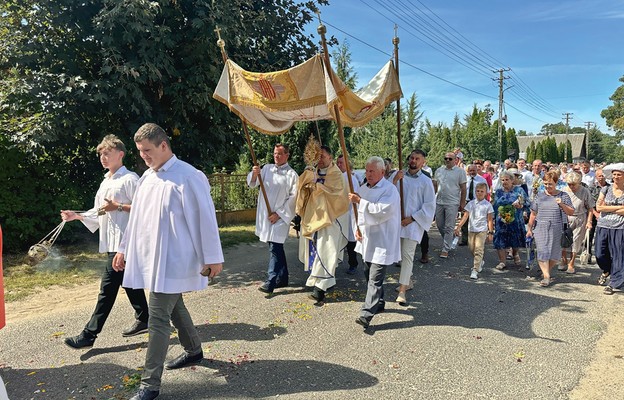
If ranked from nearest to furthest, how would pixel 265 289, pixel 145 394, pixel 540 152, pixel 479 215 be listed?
pixel 145 394 → pixel 265 289 → pixel 479 215 → pixel 540 152

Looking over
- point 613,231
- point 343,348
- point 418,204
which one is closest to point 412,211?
point 418,204

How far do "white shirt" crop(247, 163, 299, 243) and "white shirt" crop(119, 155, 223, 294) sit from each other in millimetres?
2862

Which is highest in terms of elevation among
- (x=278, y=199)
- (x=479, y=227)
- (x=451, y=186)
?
(x=451, y=186)

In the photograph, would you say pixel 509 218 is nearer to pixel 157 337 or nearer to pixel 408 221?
pixel 408 221

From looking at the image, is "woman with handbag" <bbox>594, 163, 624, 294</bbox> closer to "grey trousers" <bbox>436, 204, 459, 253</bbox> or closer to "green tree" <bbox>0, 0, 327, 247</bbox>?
"grey trousers" <bbox>436, 204, 459, 253</bbox>

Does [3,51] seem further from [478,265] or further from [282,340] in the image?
[478,265]

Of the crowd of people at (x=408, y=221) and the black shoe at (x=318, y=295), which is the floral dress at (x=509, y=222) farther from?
the black shoe at (x=318, y=295)

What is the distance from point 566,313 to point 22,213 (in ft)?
29.4

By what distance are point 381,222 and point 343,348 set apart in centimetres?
149

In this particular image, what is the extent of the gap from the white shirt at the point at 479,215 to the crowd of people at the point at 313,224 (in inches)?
0.7

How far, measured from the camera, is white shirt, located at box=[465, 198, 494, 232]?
7291 millimetres

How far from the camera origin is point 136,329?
15.0ft

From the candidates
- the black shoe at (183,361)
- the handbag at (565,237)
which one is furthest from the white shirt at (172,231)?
the handbag at (565,237)

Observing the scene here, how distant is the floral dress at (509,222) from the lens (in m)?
7.73
